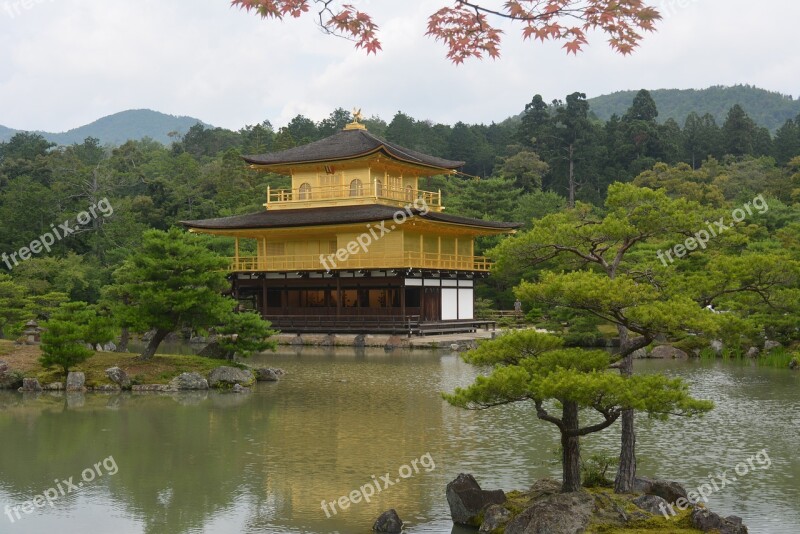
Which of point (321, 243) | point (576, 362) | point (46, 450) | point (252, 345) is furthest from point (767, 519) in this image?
point (321, 243)

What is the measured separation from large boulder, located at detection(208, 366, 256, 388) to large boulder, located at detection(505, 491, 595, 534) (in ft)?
41.5

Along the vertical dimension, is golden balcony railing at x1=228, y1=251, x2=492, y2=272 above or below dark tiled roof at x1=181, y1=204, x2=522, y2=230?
below

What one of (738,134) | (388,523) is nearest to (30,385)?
(388,523)

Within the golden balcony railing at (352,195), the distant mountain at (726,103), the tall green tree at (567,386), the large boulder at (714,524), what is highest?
the distant mountain at (726,103)

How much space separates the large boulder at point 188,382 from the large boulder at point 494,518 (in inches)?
479

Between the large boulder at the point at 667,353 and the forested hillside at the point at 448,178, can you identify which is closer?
the large boulder at the point at 667,353

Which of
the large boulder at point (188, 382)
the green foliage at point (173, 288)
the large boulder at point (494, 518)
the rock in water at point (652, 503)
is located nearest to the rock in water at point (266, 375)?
the green foliage at point (173, 288)

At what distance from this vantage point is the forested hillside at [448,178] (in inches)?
1663

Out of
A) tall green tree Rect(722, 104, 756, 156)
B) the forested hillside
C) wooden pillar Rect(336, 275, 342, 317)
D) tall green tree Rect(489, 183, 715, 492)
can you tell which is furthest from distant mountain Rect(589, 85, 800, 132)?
tall green tree Rect(489, 183, 715, 492)

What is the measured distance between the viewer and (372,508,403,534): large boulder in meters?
8.81

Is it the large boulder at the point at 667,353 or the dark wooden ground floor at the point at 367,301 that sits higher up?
the dark wooden ground floor at the point at 367,301

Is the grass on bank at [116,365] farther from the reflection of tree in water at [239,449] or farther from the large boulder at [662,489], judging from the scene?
the large boulder at [662,489]

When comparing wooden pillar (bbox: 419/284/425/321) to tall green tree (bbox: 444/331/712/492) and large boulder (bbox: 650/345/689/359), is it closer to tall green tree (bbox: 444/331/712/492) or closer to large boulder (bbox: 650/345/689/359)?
large boulder (bbox: 650/345/689/359)

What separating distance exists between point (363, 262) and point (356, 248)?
1162 mm
